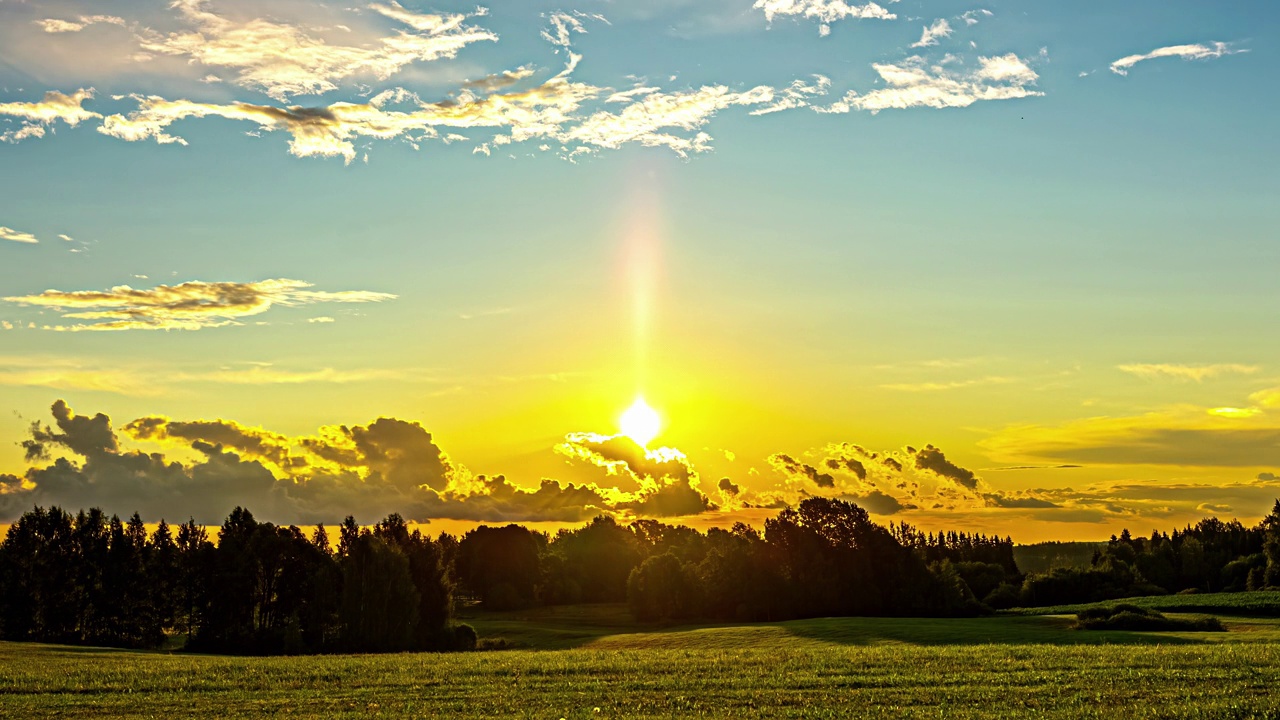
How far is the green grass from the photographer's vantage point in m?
108

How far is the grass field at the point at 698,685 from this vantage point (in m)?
33.4

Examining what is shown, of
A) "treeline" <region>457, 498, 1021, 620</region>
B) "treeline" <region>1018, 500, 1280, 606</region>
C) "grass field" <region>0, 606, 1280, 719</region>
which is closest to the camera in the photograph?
"grass field" <region>0, 606, 1280, 719</region>

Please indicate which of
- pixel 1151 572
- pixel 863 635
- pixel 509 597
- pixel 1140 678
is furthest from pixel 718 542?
pixel 1140 678

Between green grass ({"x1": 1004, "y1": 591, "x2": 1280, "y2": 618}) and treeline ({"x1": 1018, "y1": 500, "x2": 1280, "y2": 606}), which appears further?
treeline ({"x1": 1018, "y1": 500, "x2": 1280, "y2": 606})

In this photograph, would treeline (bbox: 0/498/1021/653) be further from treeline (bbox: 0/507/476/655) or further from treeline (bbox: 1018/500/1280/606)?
treeline (bbox: 1018/500/1280/606)

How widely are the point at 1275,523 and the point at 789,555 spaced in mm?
79761

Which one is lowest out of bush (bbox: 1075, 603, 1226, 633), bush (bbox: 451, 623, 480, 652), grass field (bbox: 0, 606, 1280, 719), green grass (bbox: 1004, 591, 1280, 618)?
bush (bbox: 451, 623, 480, 652)

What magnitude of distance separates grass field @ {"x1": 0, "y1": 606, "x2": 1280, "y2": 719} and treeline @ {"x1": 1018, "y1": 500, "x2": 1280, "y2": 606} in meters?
98.9

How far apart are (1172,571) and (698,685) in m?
154

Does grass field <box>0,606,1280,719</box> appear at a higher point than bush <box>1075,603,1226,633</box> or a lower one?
higher

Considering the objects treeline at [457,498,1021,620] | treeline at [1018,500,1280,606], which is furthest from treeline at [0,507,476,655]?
treeline at [1018,500,1280,606]

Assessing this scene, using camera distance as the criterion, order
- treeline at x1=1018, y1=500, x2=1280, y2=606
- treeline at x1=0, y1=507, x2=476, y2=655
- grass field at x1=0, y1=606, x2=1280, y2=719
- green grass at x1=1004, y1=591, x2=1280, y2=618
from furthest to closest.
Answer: treeline at x1=1018, y1=500, x2=1280, y2=606
green grass at x1=1004, y1=591, x2=1280, y2=618
treeline at x1=0, y1=507, x2=476, y2=655
grass field at x1=0, y1=606, x2=1280, y2=719

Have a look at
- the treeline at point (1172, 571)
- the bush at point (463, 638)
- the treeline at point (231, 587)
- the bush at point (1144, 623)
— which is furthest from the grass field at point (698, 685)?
the treeline at point (1172, 571)

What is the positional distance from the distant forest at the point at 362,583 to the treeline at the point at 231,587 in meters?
0.16
